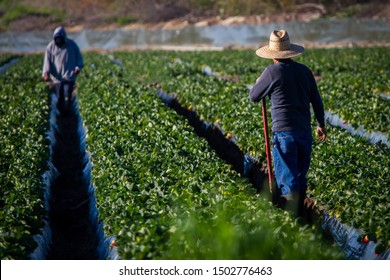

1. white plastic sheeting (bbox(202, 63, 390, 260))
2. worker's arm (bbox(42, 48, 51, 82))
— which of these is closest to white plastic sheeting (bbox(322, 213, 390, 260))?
white plastic sheeting (bbox(202, 63, 390, 260))

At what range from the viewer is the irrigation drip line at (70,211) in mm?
7527

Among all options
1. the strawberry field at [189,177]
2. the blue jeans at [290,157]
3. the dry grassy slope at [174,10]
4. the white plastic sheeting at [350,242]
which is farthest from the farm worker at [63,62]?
the dry grassy slope at [174,10]

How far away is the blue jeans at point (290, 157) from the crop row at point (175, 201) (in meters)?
0.43

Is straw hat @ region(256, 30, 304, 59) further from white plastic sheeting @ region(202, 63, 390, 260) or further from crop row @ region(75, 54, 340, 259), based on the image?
white plastic sheeting @ region(202, 63, 390, 260)

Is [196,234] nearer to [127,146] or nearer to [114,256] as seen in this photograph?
[114,256]

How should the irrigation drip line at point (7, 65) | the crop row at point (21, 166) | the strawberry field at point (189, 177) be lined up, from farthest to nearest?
1. the irrigation drip line at point (7, 65)
2. the crop row at point (21, 166)
3. the strawberry field at point (189, 177)

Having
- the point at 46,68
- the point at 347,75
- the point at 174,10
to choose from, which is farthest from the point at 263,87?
the point at 174,10

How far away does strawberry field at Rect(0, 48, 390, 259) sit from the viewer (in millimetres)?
5625

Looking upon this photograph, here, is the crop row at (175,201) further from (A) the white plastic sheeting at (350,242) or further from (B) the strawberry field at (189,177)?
(A) the white plastic sheeting at (350,242)

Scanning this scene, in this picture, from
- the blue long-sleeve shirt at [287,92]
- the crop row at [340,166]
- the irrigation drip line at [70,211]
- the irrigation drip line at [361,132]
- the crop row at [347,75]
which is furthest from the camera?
the crop row at [347,75]

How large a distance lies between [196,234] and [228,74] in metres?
15.4

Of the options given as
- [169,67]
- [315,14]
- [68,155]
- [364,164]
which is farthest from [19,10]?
[364,164]

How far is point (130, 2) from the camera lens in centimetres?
5791

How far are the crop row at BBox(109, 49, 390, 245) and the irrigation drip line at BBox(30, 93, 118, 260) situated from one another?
2.38m
